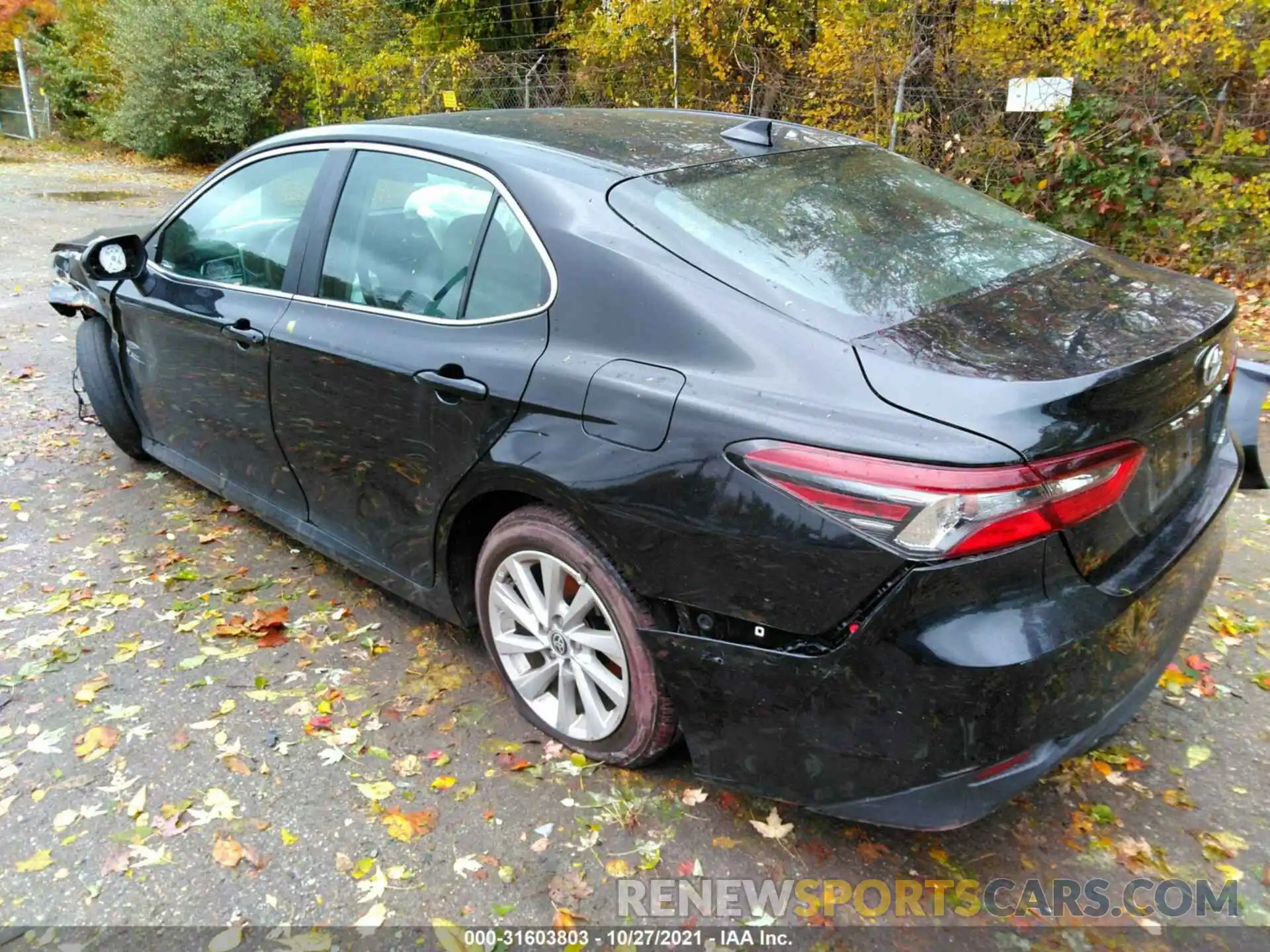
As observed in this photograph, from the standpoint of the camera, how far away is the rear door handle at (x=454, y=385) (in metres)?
2.62

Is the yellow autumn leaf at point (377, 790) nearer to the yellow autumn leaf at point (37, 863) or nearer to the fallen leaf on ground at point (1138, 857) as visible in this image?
the yellow autumn leaf at point (37, 863)

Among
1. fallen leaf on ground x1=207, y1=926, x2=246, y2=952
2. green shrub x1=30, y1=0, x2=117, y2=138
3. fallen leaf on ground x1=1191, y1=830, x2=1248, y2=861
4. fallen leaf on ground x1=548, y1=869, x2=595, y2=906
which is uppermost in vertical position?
green shrub x1=30, y1=0, x2=117, y2=138

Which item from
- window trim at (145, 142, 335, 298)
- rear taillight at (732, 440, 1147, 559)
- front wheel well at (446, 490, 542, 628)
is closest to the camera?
rear taillight at (732, 440, 1147, 559)

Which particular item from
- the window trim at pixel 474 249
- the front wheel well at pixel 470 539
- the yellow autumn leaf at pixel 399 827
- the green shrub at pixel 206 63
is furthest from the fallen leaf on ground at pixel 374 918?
the green shrub at pixel 206 63

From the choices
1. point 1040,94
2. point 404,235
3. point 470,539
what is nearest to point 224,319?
point 404,235

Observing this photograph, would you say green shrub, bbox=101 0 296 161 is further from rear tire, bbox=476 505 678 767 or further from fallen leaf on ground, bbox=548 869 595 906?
fallen leaf on ground, bbox=548 869 595 906

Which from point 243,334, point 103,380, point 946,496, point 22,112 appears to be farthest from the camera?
point 22,112

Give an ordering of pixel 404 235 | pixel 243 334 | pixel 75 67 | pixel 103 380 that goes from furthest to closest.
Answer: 1. pixel 75 67
2. pixel 103 380
3. pixel 243 334
4. pixel 404 235

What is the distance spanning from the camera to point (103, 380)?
459 cm

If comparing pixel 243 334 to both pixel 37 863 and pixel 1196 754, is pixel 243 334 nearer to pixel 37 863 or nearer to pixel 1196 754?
pixel 37 863

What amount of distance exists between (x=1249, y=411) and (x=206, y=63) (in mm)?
20537

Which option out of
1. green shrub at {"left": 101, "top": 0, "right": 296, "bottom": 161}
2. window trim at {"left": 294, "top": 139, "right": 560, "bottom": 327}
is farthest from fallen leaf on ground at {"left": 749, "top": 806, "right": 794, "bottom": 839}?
green shrub at {"left": 101, "top": 0, "right": 296, "bottom": 161}

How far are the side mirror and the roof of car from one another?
42.2 inches

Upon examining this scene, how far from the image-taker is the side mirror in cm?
403
